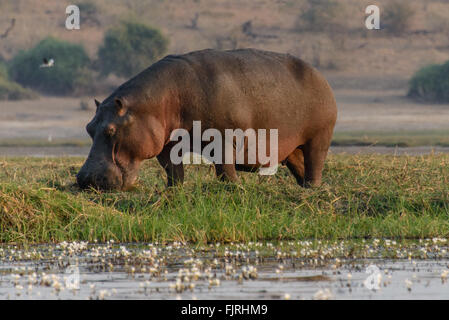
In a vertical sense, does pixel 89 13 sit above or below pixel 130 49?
above

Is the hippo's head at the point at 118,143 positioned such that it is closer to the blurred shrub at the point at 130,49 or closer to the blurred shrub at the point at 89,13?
the blurred shrub at the point at 130,49

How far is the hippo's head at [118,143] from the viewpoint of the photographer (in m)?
9.16

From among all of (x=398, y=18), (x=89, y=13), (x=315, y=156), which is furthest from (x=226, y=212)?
(x=89, y=13)

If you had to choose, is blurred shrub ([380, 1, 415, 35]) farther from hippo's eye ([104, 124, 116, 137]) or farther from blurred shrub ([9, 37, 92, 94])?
hippo's eye ([104, 124, 116, 137])

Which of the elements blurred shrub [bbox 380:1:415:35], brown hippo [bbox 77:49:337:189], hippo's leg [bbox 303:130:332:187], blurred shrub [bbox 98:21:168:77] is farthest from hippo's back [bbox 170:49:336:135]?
blurred shrub [bbox 380:1:415:35]

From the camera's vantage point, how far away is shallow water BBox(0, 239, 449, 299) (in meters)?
6.10

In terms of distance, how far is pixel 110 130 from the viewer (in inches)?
360

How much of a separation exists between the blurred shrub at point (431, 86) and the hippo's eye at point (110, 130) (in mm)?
21500

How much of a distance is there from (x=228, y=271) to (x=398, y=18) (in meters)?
29.2

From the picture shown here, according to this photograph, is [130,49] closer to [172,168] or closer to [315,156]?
[315,156]

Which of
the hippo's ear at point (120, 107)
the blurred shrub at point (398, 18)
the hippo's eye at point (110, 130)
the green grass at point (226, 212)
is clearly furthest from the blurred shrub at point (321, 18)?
the hippo's eye at point (110, 130)
